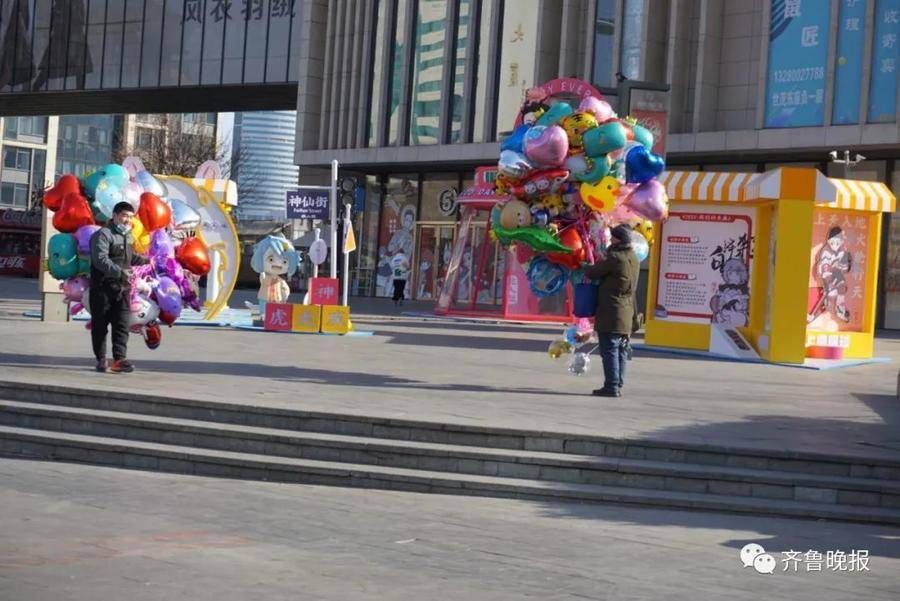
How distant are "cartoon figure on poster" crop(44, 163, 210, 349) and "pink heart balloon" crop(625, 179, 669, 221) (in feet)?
16.3

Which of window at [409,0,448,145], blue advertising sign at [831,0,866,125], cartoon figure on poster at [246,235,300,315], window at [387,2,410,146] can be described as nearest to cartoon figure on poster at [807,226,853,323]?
cartoon figure on poster at [246,235,300,315]

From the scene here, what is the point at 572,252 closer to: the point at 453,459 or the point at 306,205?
the point at 453,459

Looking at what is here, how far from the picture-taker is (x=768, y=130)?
3950 centimetres

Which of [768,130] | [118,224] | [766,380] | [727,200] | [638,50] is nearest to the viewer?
[118,224]

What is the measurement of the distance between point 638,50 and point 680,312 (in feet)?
66.3

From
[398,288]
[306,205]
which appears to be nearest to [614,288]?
[306,205]

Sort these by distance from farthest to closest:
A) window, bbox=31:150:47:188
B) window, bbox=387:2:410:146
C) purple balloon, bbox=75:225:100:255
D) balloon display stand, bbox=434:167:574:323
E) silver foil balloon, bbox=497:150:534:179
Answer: window, bbox=31:150:47:188, window, bbox=387:2:410:146, balloon display stand, bbox=434:167:574:323, purple balloon, bbox=75:225:100:255, silver foil balloon, bbox=497:150:534:179

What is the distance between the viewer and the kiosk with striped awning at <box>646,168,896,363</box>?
71.9 ft

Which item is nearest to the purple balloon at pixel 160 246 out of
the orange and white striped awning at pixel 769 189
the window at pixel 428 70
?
the orange and white striped awning at pixel 769 189

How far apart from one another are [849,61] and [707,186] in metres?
16.8

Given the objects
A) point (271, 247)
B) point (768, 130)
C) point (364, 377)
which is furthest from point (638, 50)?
point (364, 377)

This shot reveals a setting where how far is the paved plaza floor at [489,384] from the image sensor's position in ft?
39.8

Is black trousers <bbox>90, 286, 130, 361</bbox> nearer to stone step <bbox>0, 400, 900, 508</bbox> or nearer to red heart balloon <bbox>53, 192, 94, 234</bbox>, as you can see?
red heart balloon <bbox>53, 192, 94, 234</bbox>

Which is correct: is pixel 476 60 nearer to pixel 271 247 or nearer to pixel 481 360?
pixel 271 247
